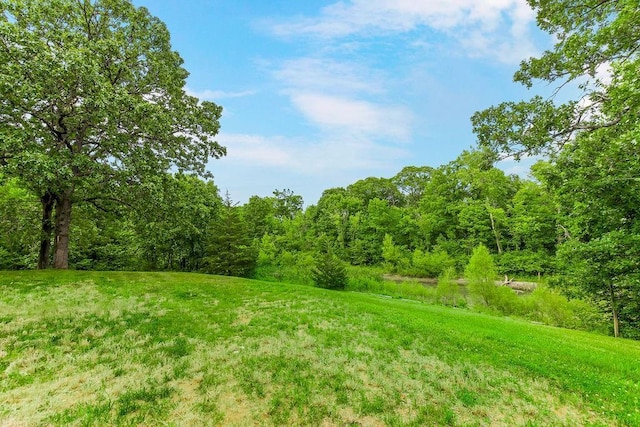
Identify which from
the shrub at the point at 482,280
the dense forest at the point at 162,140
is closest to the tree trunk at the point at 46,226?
the dense forest at the point at 162,140

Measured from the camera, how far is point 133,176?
1296 centimetres

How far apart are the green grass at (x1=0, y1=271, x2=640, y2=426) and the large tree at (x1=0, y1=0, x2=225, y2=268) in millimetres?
5274

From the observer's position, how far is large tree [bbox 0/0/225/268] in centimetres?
1031

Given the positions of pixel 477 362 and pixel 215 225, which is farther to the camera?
pixel 215 225

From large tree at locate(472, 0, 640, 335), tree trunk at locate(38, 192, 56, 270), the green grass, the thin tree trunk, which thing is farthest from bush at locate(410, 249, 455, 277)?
tree trunk at locate(38, 192, 56, 270)

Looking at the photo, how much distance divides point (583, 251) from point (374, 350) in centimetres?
1159

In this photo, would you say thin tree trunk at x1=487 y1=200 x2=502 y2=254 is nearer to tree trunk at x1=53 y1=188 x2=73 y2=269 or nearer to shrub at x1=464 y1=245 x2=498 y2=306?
shrub at x1=464 y1=245 x2=498 y2=306

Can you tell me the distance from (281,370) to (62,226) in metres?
15.3

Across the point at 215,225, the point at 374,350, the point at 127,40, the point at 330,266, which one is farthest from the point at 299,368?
the point at 215,225

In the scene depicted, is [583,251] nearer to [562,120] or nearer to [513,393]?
[562,120]

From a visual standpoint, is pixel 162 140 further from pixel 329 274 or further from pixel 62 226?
pixel 329 274

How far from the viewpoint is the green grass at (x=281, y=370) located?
152 inches

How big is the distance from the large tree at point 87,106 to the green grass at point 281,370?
527 cm

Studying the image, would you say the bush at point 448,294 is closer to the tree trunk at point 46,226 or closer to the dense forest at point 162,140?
the dense forest at point 162,140
